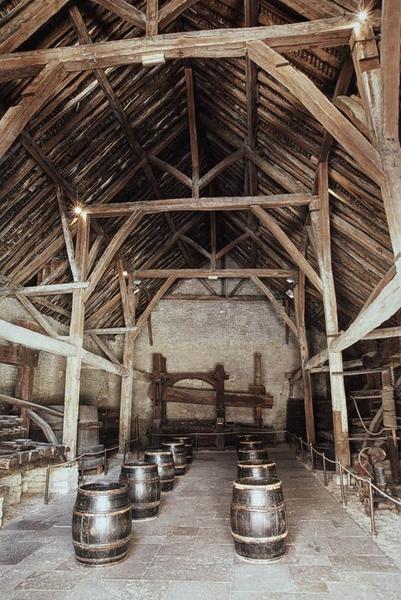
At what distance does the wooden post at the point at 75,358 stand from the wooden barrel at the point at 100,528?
142 inches

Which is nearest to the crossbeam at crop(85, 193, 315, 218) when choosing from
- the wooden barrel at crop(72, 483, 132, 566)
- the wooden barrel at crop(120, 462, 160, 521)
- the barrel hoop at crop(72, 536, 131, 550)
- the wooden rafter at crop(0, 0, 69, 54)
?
the wooden rafter at crop(0, 0, 69, 54)

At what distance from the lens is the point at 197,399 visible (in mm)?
13938

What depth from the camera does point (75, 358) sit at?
7.95 m

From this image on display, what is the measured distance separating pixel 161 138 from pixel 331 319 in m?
4.86

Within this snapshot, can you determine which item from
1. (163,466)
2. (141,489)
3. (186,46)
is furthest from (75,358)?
(186,46)

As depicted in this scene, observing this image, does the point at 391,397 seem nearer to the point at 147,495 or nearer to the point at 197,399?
the point at 147,495

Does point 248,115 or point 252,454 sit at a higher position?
point 248,115

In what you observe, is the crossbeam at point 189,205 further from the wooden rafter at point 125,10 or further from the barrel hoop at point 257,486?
the barrel hoop at point 257,486

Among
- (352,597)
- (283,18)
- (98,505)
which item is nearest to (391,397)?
(352,597)

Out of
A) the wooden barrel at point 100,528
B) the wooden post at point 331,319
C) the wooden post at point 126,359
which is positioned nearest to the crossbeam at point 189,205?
the wooden post at point 331,319

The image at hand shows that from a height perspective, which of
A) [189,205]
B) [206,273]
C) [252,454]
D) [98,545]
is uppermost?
[189,205]

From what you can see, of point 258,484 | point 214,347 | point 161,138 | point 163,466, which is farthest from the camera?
point 214,347

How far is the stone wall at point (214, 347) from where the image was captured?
1405 centimetres

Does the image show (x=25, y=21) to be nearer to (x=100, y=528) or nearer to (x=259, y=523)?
(x=100, y=528)
